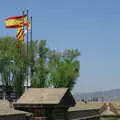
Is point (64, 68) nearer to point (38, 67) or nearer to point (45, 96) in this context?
point (38, 67)

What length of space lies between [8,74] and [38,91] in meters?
50.6

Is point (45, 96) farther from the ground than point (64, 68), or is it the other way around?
point (64, 68)

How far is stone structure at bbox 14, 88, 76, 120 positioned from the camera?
2484cm

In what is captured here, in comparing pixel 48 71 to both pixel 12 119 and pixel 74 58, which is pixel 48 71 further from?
A: pixel 12 119

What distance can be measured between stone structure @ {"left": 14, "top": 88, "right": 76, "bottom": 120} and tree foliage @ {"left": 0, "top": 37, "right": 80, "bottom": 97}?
46323mm

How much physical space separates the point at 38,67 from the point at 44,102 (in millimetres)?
49397

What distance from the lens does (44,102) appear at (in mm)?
24797

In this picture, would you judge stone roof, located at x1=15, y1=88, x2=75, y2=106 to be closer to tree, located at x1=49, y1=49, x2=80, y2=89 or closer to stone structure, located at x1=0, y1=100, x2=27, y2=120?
stone structure, located at x1=0, y1=100, x2=27, y2=120

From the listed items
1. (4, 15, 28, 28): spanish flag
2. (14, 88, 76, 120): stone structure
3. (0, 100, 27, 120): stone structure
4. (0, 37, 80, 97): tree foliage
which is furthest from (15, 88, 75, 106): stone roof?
(0, 37, 80, 97): tree foliage

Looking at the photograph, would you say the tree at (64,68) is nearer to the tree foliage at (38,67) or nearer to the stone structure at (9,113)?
the tree foliage at (38,67)

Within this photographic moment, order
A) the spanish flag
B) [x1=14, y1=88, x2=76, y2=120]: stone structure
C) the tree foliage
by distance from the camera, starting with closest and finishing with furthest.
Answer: [x1=14, y1=88, x2=76, y2=120]: stone structure, the spanish flag, the tree foliage

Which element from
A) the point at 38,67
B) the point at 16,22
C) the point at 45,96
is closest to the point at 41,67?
the point at 38,67

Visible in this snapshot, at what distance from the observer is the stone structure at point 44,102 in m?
24.8

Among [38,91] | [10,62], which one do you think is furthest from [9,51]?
[38,91]
